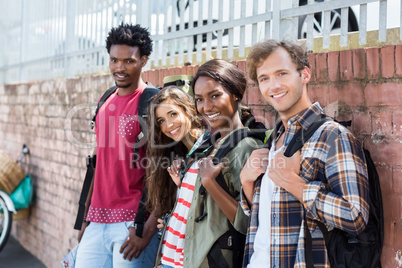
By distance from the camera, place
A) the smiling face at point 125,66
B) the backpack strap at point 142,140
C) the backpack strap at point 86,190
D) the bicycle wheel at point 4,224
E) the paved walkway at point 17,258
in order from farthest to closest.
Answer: the paved walkway at point 17,258 → the bicycle wheel at point 4,224 → the backpack strap at point 86,190 → the smiling face at point 125,66 → the backpack strap at point 142,140

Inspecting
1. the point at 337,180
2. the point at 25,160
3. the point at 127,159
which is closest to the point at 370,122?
the point at 337,180

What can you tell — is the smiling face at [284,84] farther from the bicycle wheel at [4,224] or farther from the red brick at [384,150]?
the bicycle wheel at [4,224]

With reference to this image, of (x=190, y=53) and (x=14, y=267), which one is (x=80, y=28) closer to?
(x=190, y=53)

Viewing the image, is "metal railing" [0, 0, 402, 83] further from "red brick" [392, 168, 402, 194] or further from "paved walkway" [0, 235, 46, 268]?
"paved walkway" [0, 235, 46, 268]

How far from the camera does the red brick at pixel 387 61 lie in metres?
2.38

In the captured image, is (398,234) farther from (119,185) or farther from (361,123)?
(119,185)

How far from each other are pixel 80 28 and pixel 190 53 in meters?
2.45

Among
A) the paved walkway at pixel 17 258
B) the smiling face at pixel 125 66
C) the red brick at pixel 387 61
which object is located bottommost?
the paved walkway at pixel 17 258

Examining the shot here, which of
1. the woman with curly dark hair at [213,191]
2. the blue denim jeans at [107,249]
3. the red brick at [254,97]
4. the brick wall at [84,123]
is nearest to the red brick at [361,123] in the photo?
the brick wall at [84,123]

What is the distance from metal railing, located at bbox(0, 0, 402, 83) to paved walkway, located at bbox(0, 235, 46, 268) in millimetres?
2417

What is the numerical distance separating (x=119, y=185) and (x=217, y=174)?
3.75 feet

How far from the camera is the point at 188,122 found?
3186mm

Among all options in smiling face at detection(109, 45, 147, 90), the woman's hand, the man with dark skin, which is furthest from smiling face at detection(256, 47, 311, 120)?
smiling face at detection(109, 45, 147, 90)

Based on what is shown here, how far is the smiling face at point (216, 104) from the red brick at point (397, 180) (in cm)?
85
